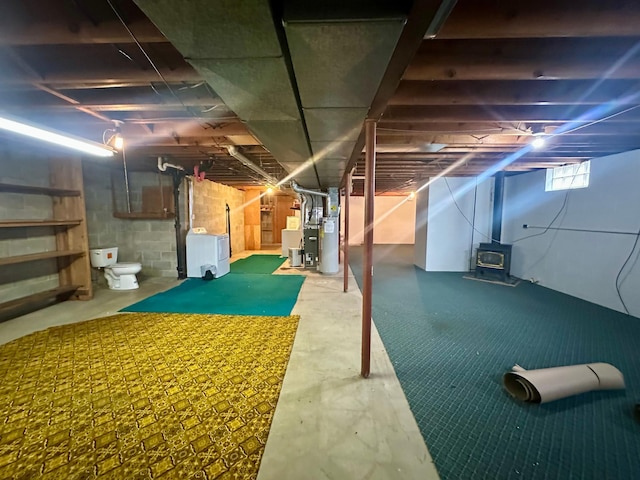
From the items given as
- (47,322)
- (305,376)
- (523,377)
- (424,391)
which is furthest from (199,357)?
(523,377)

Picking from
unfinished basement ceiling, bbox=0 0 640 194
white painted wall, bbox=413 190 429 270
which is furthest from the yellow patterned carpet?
white painted wall, bbox=413 190 429 270

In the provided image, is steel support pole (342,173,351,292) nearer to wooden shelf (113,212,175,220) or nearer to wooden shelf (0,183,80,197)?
wooden shelf (113,212,175,220)

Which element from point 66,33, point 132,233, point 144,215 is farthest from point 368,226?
point 132,233

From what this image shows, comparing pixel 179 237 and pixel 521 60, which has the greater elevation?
pixel 521 60

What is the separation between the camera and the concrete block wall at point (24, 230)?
9.81 ft

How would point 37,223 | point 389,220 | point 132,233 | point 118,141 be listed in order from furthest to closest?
point 389,220 → point 132,233 → point 37,223 → point 118,141

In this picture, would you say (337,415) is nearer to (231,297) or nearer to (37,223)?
(231,297)

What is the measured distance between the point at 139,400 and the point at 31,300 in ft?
8.81

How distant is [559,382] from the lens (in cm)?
169

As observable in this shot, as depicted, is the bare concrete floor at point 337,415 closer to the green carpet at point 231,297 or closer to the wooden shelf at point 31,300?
the wooden shelf at point 31,300

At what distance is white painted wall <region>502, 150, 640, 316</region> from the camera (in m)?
3.27

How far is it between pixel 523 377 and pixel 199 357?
7.91 ft

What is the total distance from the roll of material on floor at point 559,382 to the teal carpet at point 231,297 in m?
2.25

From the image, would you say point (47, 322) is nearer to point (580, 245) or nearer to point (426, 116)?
point (426, 116)
